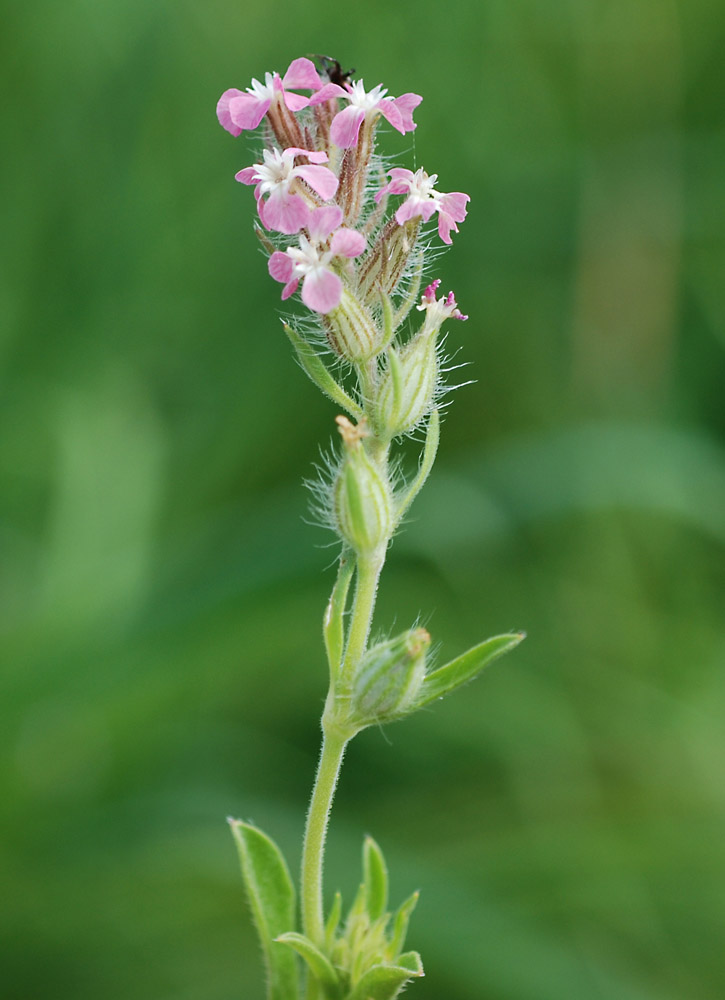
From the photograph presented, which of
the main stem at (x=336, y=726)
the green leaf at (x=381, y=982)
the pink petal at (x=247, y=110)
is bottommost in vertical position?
the green leaf at (x=381, y=982)

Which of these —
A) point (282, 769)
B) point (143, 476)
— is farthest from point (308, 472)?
point (282, 769)

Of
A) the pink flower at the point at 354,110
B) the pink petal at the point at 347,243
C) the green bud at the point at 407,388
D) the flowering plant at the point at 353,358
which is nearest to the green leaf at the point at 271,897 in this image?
the flowering plant at the point at 353,358

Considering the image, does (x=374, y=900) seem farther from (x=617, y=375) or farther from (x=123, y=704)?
(x=617, y=375)

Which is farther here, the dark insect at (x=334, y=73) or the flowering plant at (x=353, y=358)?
the dark insect at (x=334, y=73)

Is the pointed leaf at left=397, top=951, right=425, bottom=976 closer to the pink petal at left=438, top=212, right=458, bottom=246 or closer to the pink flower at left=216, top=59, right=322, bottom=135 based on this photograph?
the pink petal at left=438, top=212, right=458, bottom=246

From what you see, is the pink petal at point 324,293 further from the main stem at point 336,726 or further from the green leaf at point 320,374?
the main stem at point 336,726

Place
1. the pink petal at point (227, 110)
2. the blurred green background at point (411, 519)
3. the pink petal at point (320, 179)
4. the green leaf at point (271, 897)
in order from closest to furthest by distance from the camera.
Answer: the pink petal at point (320, 179), the pink petal at point (227, 110), the green leaf at point (271, 897), the blurred green background at point (411, 519)

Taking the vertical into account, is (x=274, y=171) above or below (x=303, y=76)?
below

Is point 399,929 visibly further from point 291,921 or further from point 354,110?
point 354,110

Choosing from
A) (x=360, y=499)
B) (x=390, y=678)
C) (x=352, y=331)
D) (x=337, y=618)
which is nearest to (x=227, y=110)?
(x=352, y=331)
